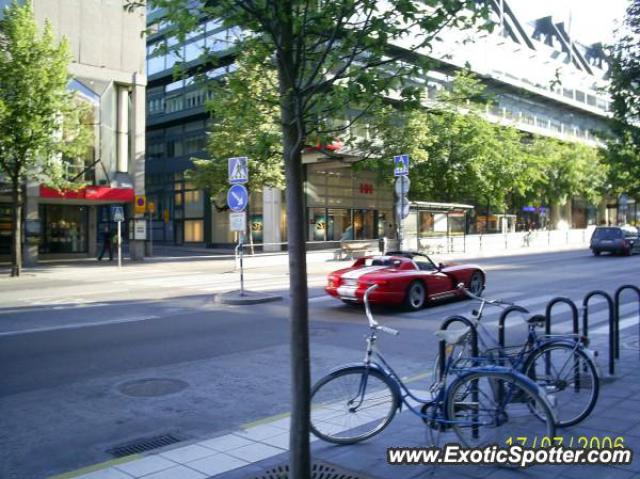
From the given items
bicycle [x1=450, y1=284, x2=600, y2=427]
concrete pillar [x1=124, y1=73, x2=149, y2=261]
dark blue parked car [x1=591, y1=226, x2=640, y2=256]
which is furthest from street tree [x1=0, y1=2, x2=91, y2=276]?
dark blue parked car [x1=591, y1=226, x2=640, y2=256]

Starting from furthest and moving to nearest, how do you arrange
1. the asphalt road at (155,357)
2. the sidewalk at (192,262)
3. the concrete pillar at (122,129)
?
the concrete pillar at (122,129)
the sidewalk at (192,262)
the asphalt road at (155,357)

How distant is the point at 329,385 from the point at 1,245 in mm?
29316

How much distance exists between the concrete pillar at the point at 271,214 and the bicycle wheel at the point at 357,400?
33.3 metres

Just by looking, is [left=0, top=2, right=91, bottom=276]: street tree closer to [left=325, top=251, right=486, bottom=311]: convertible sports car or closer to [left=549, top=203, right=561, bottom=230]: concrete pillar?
[left=325, top=251, right=486, bottom=311]: convertible sports car

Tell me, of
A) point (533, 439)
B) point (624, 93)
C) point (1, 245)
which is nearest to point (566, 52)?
point (1, 245)

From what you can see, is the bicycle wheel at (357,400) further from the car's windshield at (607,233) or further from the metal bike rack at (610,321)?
the car's windshield at (607,233)

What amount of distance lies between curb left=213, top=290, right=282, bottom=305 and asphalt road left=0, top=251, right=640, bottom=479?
37 centimetres

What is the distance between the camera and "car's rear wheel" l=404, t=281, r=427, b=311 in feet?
41.9

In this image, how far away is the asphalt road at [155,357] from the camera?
5629 millimetres

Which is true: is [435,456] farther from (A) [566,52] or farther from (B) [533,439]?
(A) [566,52]

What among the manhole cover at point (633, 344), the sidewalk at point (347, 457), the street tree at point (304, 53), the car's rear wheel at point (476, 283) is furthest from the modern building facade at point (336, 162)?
the street tree at point (304, 53)

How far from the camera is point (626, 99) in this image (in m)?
7.84

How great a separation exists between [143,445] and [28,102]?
65.3 feet

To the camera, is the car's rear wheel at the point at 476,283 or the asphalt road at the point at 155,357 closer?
the asphalt road at the point at 155,357
